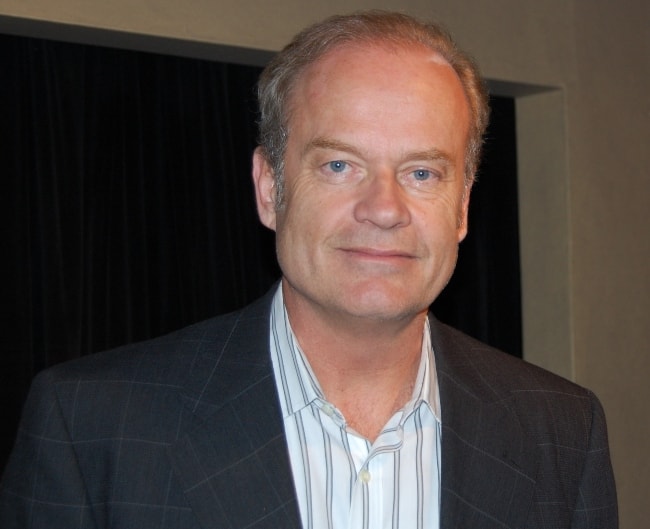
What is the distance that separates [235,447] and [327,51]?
72 centimetres

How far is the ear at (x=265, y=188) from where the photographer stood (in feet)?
6.12

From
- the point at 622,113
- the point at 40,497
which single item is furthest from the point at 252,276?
the point at 40,497

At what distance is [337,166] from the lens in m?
1.70

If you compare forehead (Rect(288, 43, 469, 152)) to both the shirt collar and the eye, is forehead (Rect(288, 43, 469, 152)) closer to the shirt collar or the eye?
the eye

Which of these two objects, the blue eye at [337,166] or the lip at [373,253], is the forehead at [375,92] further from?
the lip at [373,253]

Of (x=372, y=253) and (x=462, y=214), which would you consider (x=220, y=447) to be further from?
(x=462, y=214)

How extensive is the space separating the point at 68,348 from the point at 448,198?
6.39ft

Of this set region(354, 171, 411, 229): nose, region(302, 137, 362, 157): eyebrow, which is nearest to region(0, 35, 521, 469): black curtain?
region(302, 137, 362, 157): eyebrow

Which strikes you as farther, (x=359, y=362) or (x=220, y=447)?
(x=359, y=362)

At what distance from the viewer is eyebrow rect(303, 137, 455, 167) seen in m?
1.68

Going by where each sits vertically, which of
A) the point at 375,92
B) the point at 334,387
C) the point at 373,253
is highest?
the point at 375,92

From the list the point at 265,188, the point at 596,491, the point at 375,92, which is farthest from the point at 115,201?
the point at 596,491

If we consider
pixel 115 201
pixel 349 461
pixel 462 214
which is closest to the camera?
pixel 349 461

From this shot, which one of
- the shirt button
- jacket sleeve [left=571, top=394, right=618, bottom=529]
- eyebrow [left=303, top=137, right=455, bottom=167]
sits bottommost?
jacket sleeve [left=571, top=394, right=618, bottom=529]
